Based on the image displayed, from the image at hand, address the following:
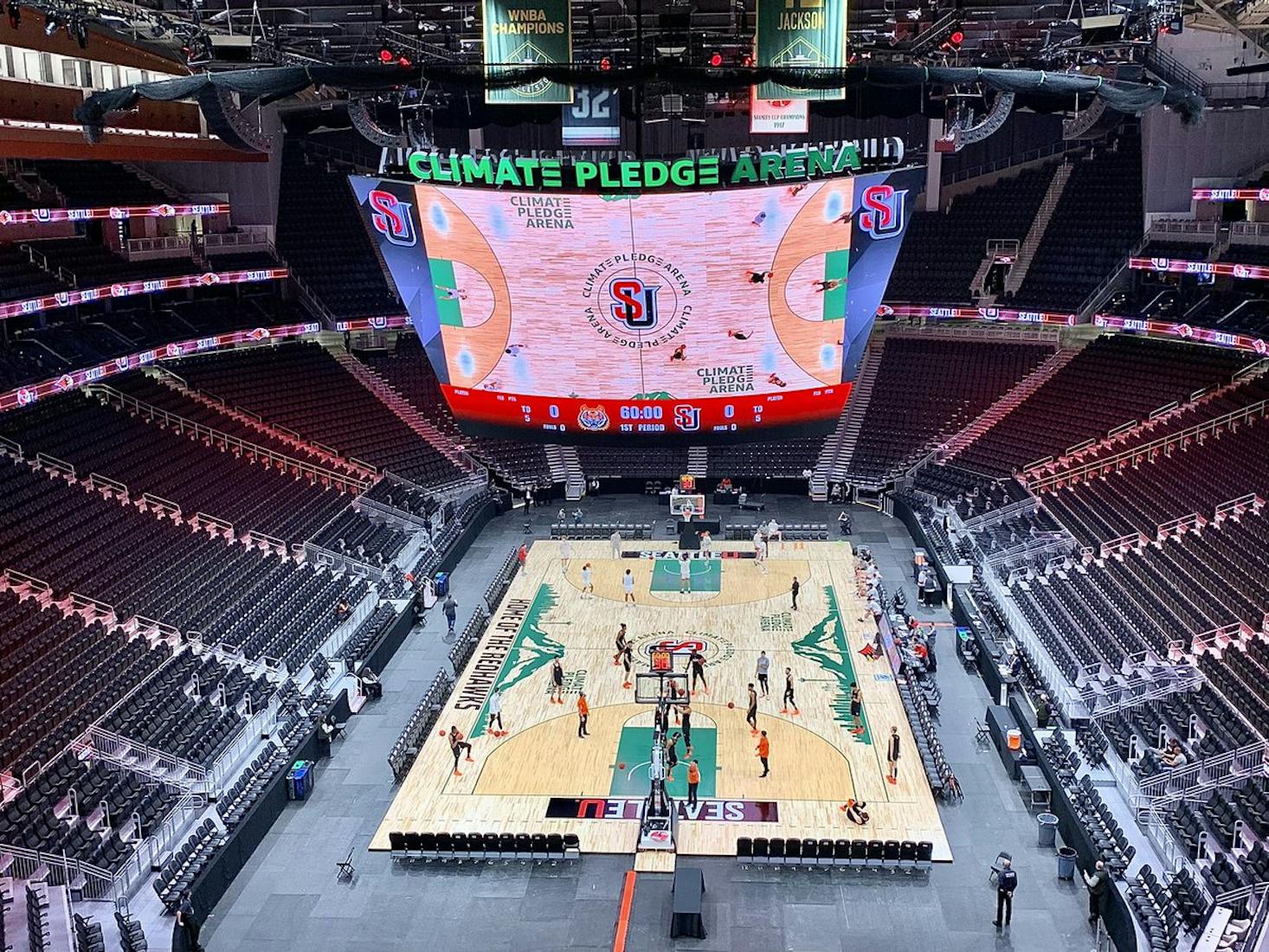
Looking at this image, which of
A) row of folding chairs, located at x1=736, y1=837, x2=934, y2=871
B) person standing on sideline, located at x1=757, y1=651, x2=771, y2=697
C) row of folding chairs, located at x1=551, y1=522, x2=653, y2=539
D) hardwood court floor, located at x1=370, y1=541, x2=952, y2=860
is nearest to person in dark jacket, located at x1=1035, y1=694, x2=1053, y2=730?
hardwood court floor, located at x1=370, y1=541, x2=952, y2=860

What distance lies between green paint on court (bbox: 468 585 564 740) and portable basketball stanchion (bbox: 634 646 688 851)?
7.72 ft

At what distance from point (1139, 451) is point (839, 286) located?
17.0m

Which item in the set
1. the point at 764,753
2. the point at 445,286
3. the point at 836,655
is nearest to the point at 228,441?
the point at 445,286

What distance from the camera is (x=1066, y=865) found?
18703 mm

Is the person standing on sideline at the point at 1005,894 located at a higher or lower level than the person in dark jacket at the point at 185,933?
higher

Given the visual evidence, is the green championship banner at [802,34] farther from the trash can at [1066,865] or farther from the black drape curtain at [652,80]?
the trash can at [1066,865]

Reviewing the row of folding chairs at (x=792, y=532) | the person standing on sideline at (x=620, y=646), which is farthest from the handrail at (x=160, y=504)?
the row of folding chairs at (x=792, y=532)

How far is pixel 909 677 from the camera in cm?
2569

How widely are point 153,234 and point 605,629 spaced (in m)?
23.4

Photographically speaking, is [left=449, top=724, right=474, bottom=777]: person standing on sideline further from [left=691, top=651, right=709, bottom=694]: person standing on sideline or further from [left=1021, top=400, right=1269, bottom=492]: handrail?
[left=1021, top=400, right=1269, bottom=492]: handrail

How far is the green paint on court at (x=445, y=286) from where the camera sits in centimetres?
2086

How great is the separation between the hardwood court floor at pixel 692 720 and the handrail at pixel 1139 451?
684 centimetres

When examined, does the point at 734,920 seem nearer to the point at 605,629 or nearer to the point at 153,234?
the point at 605,629

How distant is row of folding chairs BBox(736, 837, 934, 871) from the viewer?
19.3m
